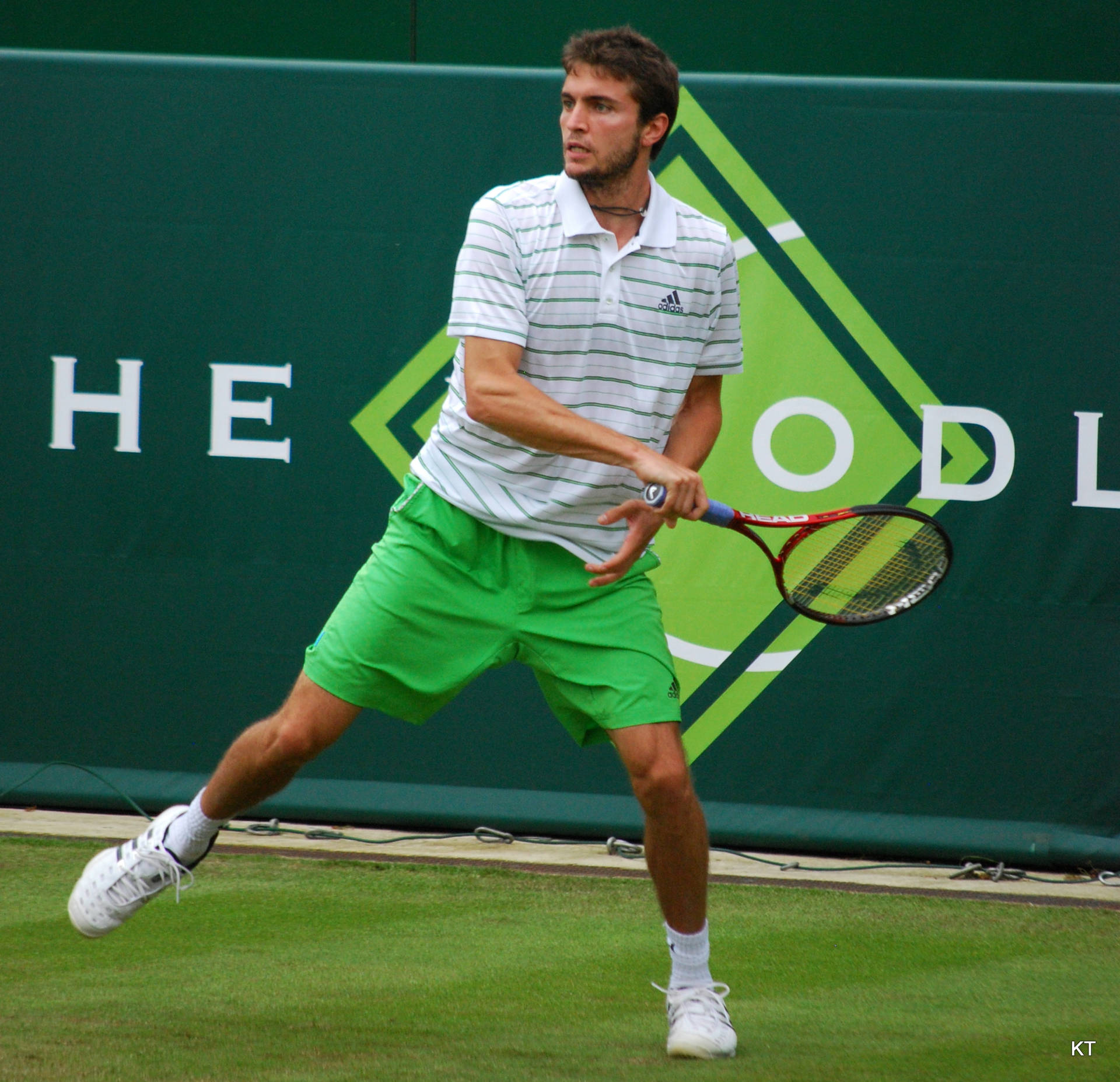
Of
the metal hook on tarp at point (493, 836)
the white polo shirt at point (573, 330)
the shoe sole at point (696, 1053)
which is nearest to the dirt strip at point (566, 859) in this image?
the metal hook on tarp at point (493, 836)

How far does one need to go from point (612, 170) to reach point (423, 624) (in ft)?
2.71

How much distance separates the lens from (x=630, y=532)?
2363mm

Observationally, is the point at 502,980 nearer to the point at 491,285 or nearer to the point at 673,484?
the point at 673,484

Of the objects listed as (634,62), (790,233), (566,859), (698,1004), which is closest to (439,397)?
(790,233)

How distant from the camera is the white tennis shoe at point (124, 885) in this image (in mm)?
2600

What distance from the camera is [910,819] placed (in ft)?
13.4

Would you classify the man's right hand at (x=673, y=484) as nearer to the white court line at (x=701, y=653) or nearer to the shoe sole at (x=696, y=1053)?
the shoe sole at (x=696, y=1053)

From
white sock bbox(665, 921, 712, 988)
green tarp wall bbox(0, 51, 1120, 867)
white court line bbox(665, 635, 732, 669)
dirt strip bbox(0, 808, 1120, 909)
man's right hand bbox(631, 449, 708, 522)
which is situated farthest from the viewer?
white court line bbox(665, 635, 732, 669)

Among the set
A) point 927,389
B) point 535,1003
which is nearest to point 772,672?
point 927,389

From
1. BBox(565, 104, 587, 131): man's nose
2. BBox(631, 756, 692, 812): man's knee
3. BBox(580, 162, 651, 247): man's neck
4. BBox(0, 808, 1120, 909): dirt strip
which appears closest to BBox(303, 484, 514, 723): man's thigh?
BBox(631, 756, 692, 812): man's knee

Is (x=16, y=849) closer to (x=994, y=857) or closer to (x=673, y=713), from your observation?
(x=673, y=713)

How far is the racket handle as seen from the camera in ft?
7.48

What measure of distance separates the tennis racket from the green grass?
75 centimetres

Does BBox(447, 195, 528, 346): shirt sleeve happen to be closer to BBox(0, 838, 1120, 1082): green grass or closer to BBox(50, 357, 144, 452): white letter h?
BBox(0, 838, 1120, 1082): green grass
